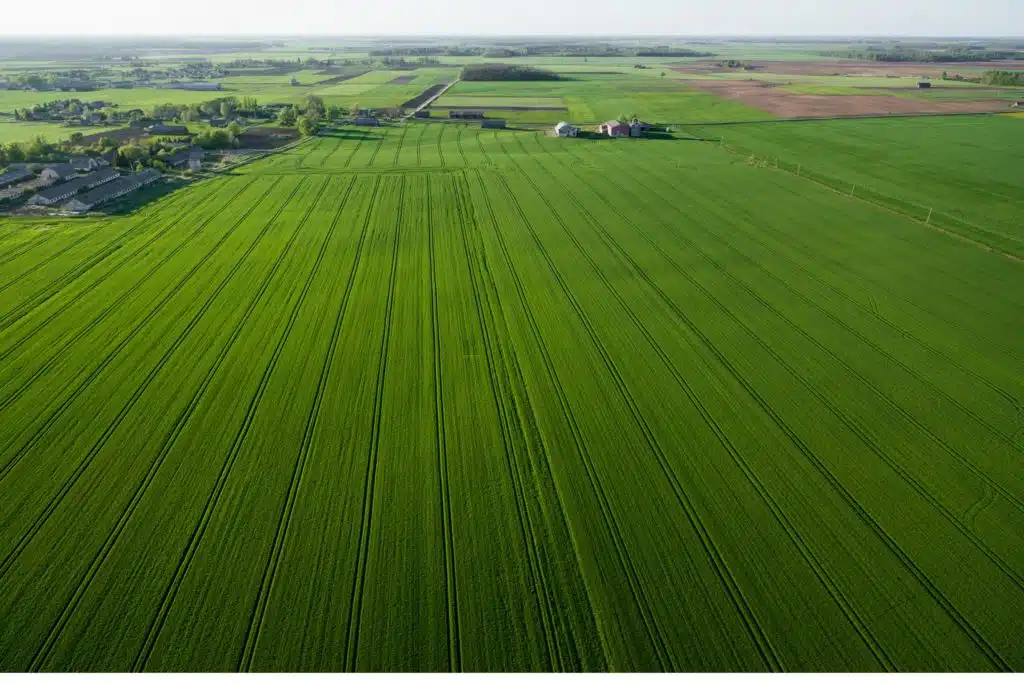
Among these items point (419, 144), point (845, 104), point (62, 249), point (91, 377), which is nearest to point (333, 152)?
point (419, 144)

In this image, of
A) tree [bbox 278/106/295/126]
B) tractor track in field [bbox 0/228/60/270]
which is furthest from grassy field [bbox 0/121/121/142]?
tractor track in field [bbox 0/228/60/270]

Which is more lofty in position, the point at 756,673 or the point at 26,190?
the point at 26,190

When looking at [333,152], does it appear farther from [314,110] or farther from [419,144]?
[314,110]

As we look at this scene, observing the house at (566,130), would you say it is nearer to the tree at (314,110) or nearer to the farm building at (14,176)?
the tree at (314,110)

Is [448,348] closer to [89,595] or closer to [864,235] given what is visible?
[89,595]

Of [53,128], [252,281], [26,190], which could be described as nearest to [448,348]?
[252,281]

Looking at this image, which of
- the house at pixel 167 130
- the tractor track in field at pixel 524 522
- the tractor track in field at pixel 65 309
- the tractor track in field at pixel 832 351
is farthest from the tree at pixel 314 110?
the tractor track in field at pixel 524 522
